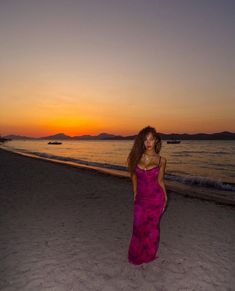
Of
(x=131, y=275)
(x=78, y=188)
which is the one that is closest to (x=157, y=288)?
(x=131, y=275)

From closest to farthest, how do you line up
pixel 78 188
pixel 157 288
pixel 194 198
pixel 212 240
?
pixel 157 288 < pixel 212 240 < pixel 194 198 < pixel 78 188

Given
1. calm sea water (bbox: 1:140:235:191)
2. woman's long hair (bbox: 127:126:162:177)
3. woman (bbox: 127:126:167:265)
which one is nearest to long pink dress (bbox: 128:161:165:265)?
woman (bbox: 127:126:167:265)

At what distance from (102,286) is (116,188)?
31.7 feet

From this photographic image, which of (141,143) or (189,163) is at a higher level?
(141,143)

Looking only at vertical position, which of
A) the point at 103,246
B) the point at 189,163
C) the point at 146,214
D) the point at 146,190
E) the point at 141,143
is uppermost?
the point at 141,143

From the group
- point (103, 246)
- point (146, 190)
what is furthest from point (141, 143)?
point (103, 246)

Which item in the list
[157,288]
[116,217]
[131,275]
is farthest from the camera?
[116,217]

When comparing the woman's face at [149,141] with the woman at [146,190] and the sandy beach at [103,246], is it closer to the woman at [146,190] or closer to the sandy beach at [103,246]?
the woman at [146,190]

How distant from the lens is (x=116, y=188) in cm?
1421

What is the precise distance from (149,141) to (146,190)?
33.1 inches

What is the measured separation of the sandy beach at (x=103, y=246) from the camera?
4727mm

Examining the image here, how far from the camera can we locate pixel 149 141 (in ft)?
15.4

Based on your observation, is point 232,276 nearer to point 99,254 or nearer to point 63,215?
point 99,254

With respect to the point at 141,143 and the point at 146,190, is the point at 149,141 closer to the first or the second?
the point at 141,143
